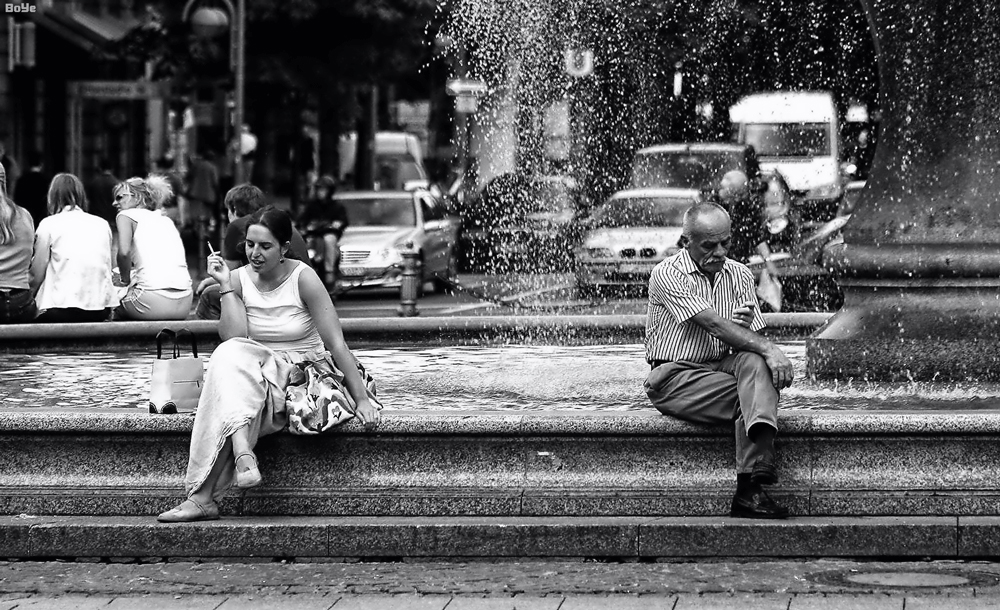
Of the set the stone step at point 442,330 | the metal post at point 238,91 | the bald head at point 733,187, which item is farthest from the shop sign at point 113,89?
the stone step at point 442,330

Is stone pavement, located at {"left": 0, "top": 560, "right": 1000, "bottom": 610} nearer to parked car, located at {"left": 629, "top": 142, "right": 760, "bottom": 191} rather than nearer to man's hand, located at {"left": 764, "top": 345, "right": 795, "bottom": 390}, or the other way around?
man's hand, located at {"left": 764, "top": 345, "right": 795, "bottom": 390}

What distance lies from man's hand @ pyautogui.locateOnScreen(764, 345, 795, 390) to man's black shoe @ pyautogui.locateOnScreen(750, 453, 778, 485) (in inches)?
11.8

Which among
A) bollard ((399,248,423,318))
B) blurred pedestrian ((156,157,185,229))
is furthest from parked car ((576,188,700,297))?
blurred pedestrian ((156,157,185,229))

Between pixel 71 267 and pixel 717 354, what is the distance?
6.63 m

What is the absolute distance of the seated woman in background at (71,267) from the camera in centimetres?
1323

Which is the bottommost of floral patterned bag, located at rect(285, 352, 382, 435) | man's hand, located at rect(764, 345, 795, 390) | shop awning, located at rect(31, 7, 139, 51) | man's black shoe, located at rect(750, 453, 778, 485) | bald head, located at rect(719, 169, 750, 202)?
man's black shoe, located at rect(750, 453, 778, 485)

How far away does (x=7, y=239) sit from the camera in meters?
13.2

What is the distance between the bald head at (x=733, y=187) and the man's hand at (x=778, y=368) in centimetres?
1195

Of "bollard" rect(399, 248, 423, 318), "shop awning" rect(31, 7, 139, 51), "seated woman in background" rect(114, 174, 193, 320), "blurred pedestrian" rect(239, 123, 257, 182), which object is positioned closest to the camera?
"seated woman in background" rect(114, 174, 193, 320)

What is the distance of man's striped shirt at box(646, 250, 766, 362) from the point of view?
25.3ft

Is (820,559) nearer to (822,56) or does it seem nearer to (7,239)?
(7,239)

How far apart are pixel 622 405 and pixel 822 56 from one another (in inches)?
1021

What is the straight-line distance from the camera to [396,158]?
51.7m

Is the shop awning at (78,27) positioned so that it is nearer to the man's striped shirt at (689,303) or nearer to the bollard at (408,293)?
the bollard at (408,293)
